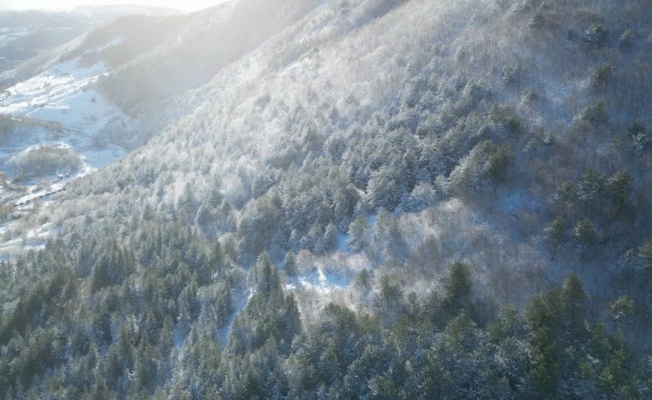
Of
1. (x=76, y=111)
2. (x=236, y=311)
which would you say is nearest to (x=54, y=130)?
(x=76, y=111)

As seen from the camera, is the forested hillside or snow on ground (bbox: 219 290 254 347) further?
snow on ground (bbox: 219 290 254 347)

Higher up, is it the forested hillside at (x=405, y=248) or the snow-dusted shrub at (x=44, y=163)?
the forested hillside at (x=405, y=248)

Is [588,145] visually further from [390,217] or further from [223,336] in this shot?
[223,336]

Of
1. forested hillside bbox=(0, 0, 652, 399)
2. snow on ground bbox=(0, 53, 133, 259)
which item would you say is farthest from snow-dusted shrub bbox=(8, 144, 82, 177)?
forested hillside bbox=(0, 0, 652, 399)

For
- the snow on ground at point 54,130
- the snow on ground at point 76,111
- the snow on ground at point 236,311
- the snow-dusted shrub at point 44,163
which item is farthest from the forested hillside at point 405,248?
the snow on ground at point 76,111

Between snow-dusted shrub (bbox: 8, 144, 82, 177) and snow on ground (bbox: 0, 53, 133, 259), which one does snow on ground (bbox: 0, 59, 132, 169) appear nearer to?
snow on ground (bbox: 0, 53, 133, 259)

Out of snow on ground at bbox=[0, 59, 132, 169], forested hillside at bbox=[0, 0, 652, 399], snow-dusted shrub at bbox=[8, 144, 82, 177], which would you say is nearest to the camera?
forested hillside at bbox=[0, 0, 652, 399]

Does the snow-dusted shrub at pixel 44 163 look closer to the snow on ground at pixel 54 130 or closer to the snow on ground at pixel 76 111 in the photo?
the snow on ground at pixel 54 130

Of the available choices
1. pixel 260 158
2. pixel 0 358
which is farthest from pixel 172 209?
pixel 0 358
